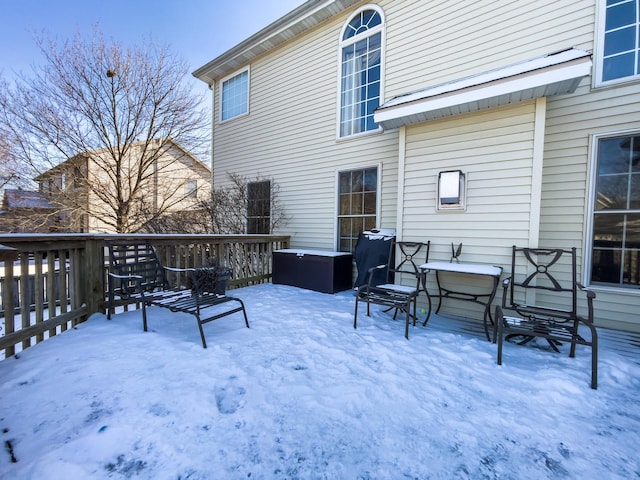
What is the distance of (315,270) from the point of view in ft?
17.4

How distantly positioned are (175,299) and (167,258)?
1386 mm

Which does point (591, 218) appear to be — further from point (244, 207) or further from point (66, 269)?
point (244, 207)

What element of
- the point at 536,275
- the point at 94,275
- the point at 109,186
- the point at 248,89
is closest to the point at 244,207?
the point at 248,89

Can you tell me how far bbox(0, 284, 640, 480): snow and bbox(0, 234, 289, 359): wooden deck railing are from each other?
25cm

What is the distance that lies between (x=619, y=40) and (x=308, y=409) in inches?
208

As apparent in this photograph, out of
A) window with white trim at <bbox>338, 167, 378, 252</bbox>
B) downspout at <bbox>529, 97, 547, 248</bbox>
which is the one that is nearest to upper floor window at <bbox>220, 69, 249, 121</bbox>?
window with white trim at <bbox>338, 167, 378, 252</bbox>

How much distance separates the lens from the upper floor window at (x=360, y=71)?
219 inches

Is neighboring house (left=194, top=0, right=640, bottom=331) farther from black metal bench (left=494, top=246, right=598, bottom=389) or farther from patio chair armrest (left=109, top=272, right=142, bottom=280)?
patio chair armrest (left=109, top=272, right=142, bottom=280)

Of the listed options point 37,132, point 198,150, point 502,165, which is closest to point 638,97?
point 502,165

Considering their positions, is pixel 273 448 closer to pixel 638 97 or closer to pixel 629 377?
→ pixel 629 377

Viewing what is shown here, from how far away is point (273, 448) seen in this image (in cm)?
156

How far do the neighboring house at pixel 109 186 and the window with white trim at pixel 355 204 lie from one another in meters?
5.67

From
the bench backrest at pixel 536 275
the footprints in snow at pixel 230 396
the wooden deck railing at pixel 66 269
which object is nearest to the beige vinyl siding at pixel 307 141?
the wooden deck railing at pixel 66 269

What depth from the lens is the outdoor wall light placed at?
399 cm
